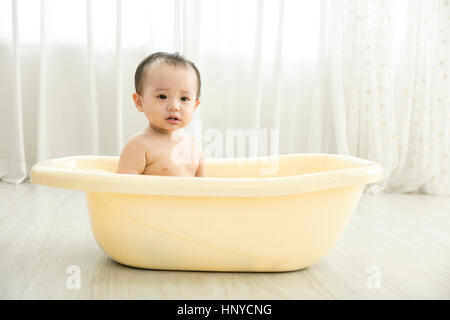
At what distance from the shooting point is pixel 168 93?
3.98ft

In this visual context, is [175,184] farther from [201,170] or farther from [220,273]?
[201,170]

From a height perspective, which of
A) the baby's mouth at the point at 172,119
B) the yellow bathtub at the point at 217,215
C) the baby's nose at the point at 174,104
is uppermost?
the baby's nose at the point at 174,104

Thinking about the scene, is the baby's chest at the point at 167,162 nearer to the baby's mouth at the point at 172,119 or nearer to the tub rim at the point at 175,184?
the baby's mouth at the point at 172,119

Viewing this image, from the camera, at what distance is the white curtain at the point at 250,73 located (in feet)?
7.20

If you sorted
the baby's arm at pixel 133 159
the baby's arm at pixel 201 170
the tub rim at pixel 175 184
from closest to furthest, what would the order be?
1. the tub rim at pixel 175 184
2. the baby's arm at pixel 133 159
3. the baby's arm at pixel 201 170

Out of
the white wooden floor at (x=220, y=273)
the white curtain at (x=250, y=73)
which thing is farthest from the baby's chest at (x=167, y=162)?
the white curtain at (x=250, y=73)

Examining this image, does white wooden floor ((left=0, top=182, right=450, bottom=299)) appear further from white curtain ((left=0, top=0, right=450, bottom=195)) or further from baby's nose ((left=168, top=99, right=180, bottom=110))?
white curtain ((left=0, top=0, right=450, bottom=195))

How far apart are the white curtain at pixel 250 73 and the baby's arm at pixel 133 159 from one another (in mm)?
1013

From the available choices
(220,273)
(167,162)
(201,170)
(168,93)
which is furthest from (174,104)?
(220,273)

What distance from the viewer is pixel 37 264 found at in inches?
43.3

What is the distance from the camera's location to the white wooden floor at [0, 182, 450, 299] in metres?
0.96

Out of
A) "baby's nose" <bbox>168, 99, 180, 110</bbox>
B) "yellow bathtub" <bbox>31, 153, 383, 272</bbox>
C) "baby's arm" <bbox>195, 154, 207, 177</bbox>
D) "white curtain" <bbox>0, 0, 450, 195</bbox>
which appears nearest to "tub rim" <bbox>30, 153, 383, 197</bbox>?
"yellow bathtub" <bbox>31, 153, 383, 272</bbox>
